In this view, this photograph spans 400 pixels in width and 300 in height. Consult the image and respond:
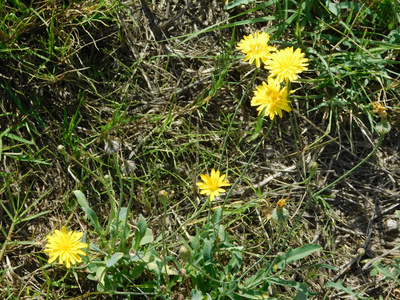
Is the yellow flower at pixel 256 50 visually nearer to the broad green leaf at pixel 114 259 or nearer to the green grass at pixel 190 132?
the green grass at pixel 190 132

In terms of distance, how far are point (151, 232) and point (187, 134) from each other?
684 millimetres

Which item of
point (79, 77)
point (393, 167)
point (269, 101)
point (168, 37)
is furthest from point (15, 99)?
point (393, 167)

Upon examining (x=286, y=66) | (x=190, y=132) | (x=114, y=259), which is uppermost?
(x=286, y=66)

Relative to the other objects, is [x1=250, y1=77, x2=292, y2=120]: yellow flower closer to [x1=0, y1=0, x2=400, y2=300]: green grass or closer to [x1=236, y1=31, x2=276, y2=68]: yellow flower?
[x1=236, y1=31, x2=276, y2=68]: yellow flower

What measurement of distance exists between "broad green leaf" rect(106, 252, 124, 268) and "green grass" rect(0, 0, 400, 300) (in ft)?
1.04

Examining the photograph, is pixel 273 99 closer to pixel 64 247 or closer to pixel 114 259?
pixel 114 259

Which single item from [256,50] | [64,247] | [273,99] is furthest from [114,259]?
[256,50]

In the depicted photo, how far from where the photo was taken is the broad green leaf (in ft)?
8.72

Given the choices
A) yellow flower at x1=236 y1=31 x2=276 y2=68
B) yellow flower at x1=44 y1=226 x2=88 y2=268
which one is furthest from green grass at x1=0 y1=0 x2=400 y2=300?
yellow flower at x1=236 y1=31 x2=276 y2=68

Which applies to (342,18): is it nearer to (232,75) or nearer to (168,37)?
(232,75)

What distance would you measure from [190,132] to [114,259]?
1002 millimetres

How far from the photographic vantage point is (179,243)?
3.03 meters

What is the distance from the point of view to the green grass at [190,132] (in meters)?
3.11

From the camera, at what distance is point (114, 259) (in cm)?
267
